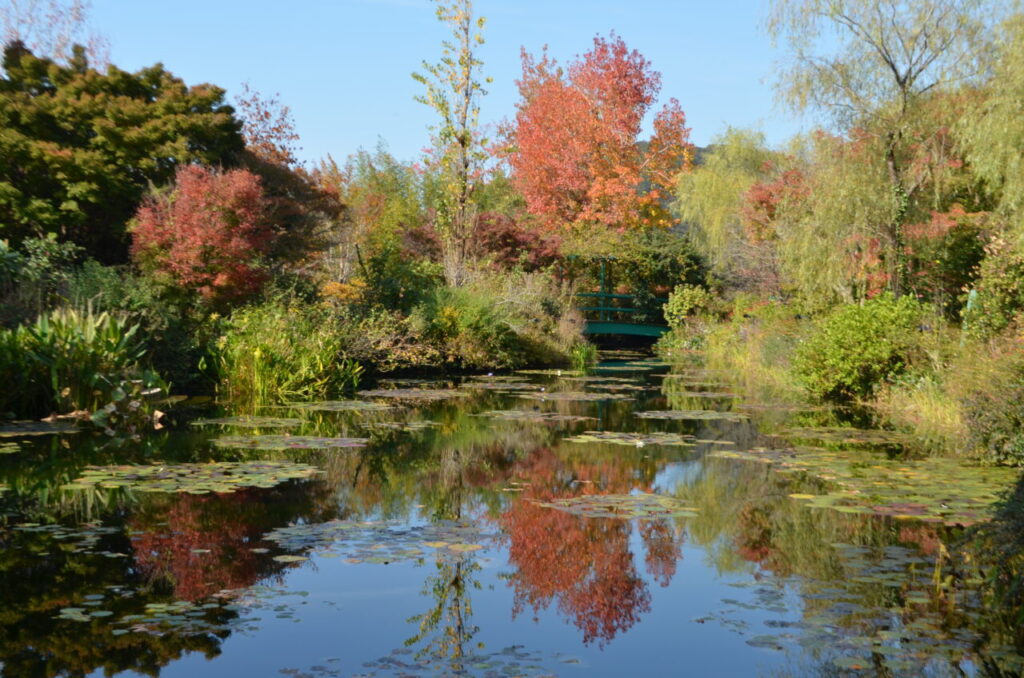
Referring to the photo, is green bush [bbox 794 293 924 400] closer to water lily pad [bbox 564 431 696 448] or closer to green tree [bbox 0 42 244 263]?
water lily pad [bbox 564 431 696 448]

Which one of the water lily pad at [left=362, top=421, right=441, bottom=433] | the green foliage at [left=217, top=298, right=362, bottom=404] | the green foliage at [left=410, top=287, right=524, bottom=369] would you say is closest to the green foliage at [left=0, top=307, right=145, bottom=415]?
the green foliage at [left=217, top=298, right=362, bottom=404]

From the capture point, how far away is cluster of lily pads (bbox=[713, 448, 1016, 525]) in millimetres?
7367

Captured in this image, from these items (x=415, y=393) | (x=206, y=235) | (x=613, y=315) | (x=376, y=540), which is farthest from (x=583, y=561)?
(x=613, y=315)

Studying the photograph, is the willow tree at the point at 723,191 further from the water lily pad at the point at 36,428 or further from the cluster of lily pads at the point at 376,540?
the cluster of lily pads at the point at 376,540

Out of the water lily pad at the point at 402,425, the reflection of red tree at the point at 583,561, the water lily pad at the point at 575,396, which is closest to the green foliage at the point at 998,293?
the water lily pad at the point at 575,396

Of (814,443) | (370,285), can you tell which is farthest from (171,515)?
(370,285)

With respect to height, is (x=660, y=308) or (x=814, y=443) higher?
(x=660, y=308)

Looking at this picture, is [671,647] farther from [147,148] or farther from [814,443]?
[147,148]

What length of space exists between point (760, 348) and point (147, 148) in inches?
554

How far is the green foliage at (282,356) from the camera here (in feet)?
48.8

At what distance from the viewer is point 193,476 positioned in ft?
26.9

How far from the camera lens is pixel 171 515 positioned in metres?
7.00

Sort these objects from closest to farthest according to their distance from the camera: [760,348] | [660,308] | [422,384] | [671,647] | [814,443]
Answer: [671,647] < [814,443] < [422,384] < [760,348] < [660,308]

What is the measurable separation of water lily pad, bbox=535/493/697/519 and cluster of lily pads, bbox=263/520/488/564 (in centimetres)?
95
